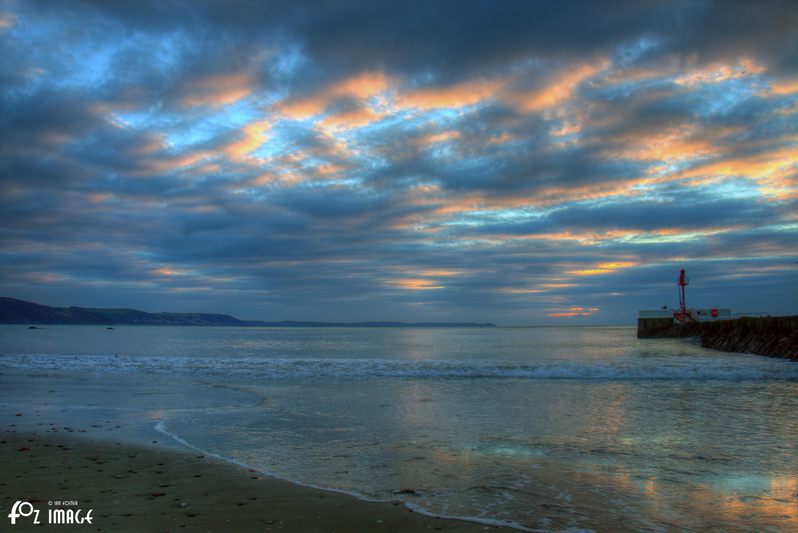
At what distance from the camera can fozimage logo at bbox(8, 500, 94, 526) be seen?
17.4 ft

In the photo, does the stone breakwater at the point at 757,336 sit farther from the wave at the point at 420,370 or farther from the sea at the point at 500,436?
the sea at the point at 500,436

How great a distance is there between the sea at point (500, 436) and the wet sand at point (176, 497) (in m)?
0.40

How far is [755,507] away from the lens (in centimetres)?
563

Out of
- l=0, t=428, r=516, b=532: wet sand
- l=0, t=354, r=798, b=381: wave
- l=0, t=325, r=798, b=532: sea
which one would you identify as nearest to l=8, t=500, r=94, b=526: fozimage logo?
l=0, t=428, r=516, b=532: wet sand

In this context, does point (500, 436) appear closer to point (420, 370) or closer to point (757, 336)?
point (420, 370)

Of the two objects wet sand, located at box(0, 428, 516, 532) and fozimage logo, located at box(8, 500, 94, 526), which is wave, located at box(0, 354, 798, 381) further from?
fozimage logo, located at box(8, 500, 94, 526)

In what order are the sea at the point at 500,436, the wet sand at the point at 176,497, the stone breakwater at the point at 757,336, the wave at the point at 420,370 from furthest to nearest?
the stone breakwater at the point at 757,336 → the wave at the point at 420,370 → the sea at the point at 500,436 → the wet sand at the point at 176,497

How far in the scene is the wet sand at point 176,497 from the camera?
512 centimetres

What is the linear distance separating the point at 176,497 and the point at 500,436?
5.93 meters

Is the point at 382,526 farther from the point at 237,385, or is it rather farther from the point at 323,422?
the point at 237,385

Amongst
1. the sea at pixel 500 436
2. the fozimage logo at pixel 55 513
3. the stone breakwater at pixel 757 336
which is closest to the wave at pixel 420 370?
the sea at pixel 500 436

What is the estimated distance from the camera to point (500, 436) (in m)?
9.48

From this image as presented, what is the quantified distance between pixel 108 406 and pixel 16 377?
11513 mm

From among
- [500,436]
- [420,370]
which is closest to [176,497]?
[500,436]
